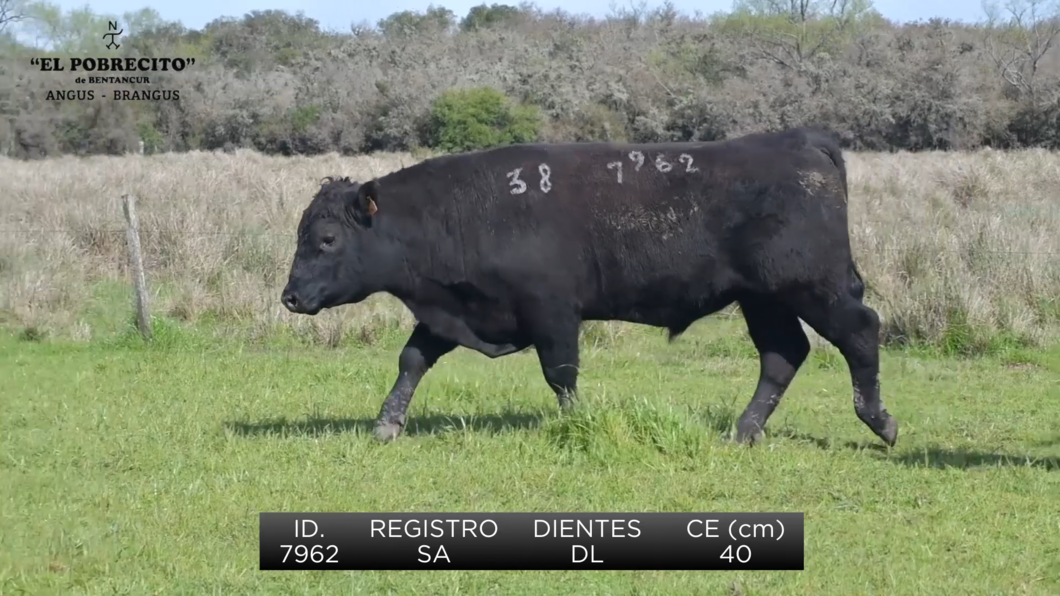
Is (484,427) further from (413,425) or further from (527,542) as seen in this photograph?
(527,542)

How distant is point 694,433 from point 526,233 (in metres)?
1.79

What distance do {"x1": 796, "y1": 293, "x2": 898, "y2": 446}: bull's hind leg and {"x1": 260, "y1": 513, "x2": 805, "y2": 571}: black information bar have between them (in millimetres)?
2503

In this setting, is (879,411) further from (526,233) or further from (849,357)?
(526,233)

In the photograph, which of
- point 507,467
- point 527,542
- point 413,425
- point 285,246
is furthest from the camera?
point 285,246

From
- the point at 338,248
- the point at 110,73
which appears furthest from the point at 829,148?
the point at 110,73

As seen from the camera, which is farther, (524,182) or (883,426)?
(524,182)

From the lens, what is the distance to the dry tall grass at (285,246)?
46.2 feet

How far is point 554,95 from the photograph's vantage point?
4178cm

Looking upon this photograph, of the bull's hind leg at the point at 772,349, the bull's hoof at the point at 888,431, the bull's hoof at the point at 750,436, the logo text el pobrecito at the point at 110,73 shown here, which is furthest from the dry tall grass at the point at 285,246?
the logo text el pobrecito at the point at 110,73

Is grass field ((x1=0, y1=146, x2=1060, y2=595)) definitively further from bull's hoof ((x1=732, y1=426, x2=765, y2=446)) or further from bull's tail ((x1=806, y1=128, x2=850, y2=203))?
bull's tail ((x1=806, y1=128, x2=850, y2=203))

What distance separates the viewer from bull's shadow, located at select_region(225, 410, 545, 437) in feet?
30.1

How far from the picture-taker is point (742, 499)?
7.36 m

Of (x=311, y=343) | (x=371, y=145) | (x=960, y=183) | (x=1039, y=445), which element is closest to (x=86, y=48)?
(x=371, y=145)

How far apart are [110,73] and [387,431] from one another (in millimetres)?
39400
